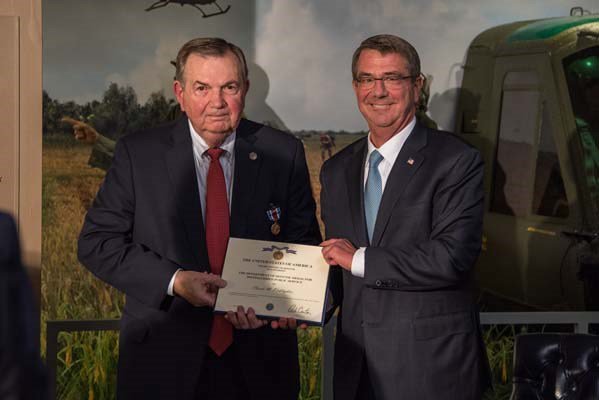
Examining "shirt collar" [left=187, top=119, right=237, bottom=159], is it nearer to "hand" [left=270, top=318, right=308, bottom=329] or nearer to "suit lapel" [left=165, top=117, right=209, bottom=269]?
"suit lapel" [left=165, top=117, right=209, bottom=269]

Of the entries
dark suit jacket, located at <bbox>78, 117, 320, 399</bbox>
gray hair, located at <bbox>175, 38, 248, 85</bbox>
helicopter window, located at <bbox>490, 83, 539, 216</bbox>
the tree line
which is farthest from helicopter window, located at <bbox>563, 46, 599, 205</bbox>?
gray hair, located at <bbox>175, 38, 248, 85</bbox>

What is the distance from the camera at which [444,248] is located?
120 inches

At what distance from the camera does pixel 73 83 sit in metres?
4.95

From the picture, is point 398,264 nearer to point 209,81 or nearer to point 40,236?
point 209,81

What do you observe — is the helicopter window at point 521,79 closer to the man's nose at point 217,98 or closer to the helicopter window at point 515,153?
the helicopter window at point 515,153

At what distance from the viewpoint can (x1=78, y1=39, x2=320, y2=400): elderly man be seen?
2.99 m

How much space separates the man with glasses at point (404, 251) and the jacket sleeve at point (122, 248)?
0.54 metres

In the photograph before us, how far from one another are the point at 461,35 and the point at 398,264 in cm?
260

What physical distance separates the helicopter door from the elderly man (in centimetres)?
254

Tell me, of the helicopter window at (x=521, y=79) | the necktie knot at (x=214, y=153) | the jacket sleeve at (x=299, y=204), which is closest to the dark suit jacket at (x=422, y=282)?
the jacket sleeve at (x=299, y=204)

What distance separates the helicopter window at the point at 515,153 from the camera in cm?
538

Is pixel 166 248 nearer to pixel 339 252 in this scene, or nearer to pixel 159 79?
pixel 339 252

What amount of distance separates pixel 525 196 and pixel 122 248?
9.79 feet

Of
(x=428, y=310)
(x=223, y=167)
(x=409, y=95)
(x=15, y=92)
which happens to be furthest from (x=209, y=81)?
(x=15, y=92)
